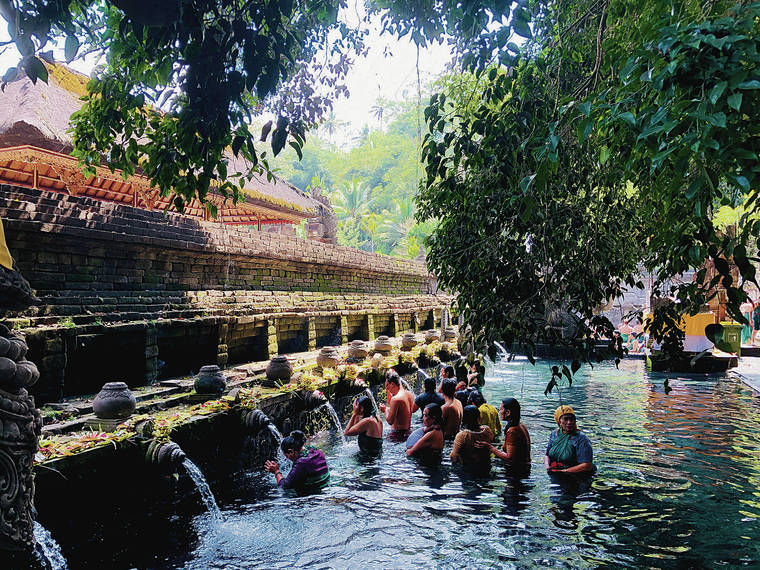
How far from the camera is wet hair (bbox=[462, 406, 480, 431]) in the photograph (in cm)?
679

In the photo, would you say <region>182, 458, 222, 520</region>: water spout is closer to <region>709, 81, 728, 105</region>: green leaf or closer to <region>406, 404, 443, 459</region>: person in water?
<region>406, 404, 443, 459</region>: person in water

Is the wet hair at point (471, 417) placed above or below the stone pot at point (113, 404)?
below

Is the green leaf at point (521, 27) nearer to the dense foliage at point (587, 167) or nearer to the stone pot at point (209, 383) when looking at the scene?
the dense foliage at point (587, 167)

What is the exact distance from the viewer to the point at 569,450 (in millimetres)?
6473

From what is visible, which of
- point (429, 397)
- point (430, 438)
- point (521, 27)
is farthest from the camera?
point (429, 397)

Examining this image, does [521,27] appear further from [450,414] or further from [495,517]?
[450,414]

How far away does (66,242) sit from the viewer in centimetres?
703

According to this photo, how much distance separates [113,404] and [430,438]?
4.02 meters

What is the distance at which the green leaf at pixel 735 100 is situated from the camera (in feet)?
6.04

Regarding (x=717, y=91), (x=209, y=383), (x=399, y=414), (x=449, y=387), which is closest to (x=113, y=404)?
(x=209, y=383)

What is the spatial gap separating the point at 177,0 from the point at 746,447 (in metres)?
9.46

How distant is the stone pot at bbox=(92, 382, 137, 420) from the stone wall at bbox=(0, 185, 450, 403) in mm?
1278

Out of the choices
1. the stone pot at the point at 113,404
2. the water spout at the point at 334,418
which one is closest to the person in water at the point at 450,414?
the water spout at the point at 334,418

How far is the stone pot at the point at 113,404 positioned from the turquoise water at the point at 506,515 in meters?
1.31
